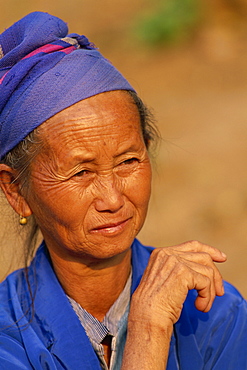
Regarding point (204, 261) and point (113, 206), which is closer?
point (113, 206)

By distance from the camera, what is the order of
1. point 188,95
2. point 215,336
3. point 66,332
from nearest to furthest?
1. point 66,332
2. point 215,336
3. point 188,95

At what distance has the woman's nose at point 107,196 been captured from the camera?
2.80 meters

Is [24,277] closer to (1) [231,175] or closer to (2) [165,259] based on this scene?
(2) [165,259]

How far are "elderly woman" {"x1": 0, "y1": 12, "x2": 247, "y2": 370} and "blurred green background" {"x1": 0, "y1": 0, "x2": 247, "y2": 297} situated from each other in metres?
2.97

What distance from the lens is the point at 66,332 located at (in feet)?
9.64

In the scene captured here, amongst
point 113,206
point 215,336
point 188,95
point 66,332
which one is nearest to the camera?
point 113,206

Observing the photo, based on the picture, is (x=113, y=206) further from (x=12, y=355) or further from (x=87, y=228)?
(x=12, y=355)

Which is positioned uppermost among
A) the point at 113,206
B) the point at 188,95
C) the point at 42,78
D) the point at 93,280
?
the point at 42,78

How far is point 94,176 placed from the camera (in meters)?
2.83

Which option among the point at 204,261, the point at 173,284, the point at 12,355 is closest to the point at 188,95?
the point at 204,261

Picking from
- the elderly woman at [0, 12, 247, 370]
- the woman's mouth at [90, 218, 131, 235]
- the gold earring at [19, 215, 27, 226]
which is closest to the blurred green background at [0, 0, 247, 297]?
the gold earring at [19, 215, 27, 226]

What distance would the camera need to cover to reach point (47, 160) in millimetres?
2846

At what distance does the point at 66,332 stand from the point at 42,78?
1.13 metres

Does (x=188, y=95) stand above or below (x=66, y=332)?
below
